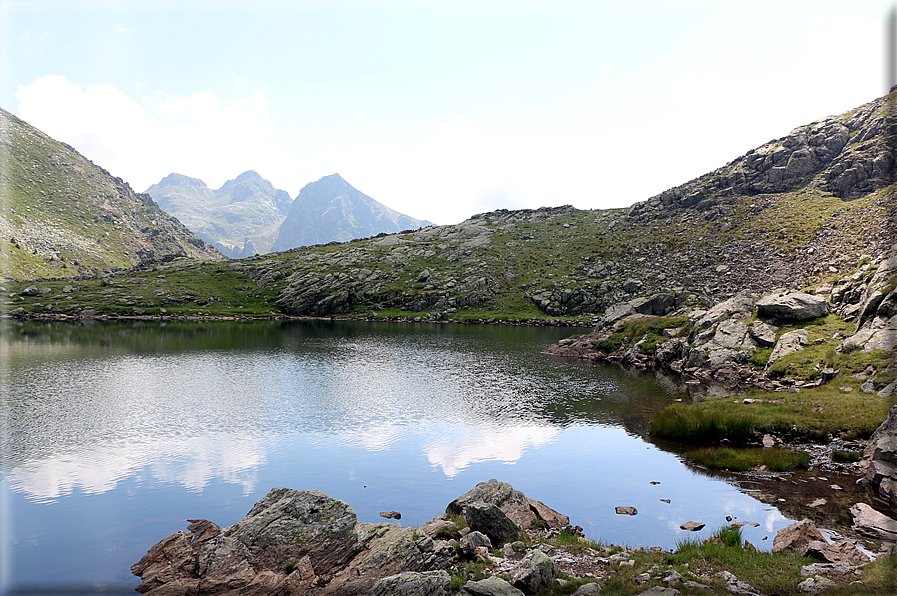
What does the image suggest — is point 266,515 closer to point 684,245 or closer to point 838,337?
point 838,337

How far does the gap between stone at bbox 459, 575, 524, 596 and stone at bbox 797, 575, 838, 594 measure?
969cm

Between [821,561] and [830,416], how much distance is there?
25535mm

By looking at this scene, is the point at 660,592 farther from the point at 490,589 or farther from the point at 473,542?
the point at 473,542

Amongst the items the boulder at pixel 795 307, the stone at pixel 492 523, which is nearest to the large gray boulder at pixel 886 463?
the stone at pixel 492 523

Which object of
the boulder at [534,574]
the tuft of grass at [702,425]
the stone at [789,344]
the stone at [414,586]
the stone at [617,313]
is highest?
the stone at [617,313]

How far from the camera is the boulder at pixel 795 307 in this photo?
6309 centimetres

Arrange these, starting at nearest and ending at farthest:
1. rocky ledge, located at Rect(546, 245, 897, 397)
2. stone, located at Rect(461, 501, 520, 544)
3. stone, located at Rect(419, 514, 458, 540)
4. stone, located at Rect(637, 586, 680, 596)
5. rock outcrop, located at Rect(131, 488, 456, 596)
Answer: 1. stone, located at Rect(637, 586, 680, 596)
2. rock outcrop, located at Rect(131, 488, 456, 596)
3. stone, located at Rect(461, 501, 520, 544)
4. stone, located at Rect(419, 514, 458, 540)
5. rocky ledge, located at Rect(546, 245, 897, 397)

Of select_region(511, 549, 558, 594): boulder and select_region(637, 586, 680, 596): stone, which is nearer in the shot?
select_region(637, 586, 680, 596): stone

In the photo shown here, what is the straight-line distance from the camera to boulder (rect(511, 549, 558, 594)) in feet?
53.3

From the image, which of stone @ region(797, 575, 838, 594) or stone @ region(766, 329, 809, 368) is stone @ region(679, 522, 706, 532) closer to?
stone @ region(797, 575, 838, 594)

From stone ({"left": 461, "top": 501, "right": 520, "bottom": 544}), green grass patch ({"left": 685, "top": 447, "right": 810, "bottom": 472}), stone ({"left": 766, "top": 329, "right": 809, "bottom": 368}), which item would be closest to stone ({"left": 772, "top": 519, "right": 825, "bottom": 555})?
green grass patch ({"left": 685, "top": 447, "right": 810, "bottom": 472})

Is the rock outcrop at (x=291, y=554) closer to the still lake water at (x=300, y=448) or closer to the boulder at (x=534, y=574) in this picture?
the still lake water at (x=300, y=448)

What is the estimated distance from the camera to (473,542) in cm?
2017

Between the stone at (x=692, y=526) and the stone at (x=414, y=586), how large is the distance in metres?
15.4
